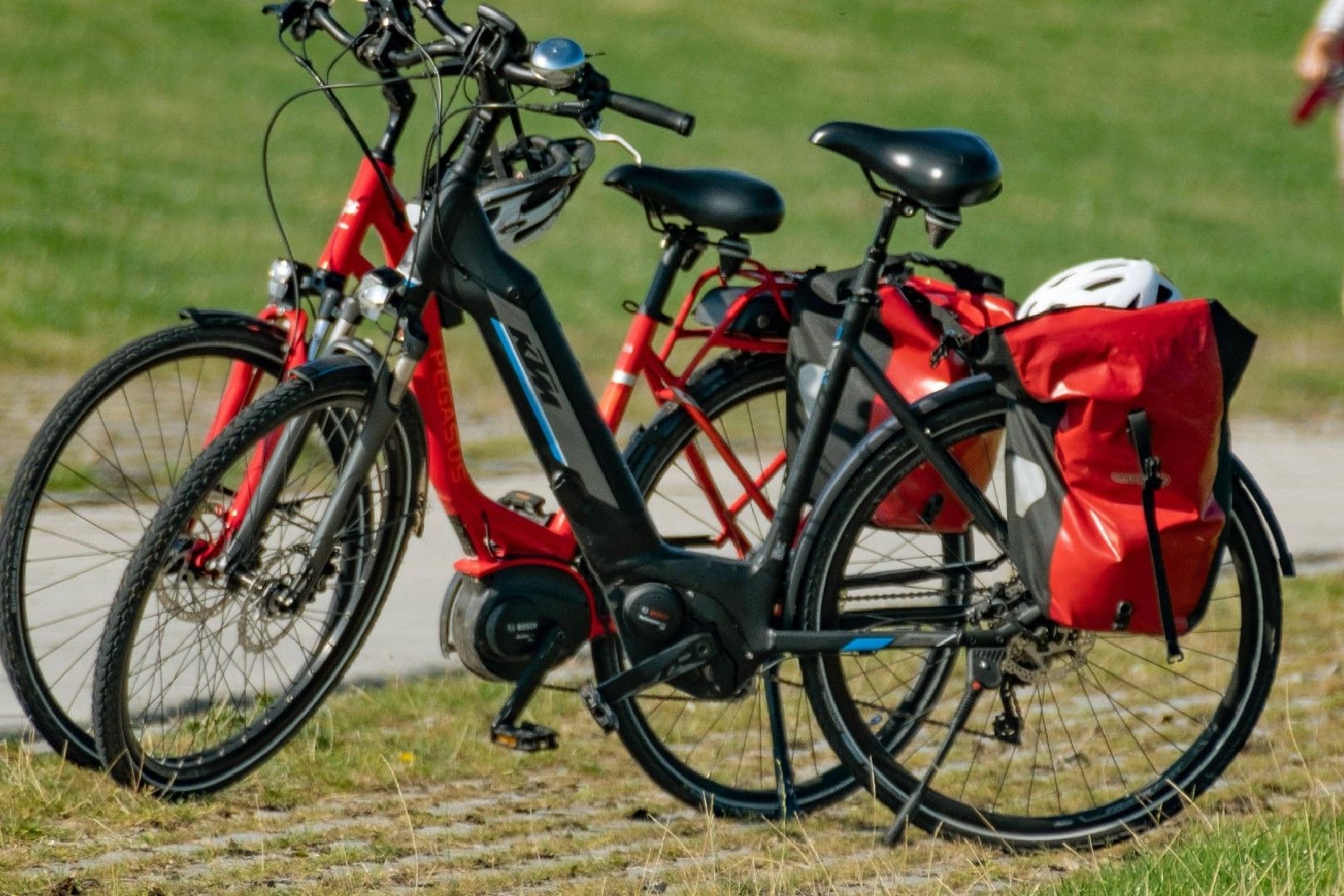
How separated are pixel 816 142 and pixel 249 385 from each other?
4.28 feet

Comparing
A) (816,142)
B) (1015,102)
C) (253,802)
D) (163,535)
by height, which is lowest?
(253,802)

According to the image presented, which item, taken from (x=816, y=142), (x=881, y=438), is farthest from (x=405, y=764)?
(x=816, y=142)

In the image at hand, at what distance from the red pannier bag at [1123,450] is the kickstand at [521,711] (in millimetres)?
1036

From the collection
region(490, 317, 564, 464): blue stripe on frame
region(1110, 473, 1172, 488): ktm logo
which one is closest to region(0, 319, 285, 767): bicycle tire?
region(490, 317, 564, 464): blue stripe on frame

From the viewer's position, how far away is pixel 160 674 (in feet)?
14.6

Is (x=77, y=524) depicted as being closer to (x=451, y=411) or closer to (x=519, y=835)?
(x=451, y=411)

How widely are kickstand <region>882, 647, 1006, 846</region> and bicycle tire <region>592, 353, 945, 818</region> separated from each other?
0.17 metres

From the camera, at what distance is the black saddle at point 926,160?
3.82 m

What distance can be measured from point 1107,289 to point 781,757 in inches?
48.9

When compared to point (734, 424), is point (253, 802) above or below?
below

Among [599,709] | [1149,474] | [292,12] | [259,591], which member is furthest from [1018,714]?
[292,12]

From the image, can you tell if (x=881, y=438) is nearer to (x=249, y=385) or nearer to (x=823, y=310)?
(x=823, y=310)

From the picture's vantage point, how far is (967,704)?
404 centimetres

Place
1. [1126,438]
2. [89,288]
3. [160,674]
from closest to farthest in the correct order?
[1126,438] → [160,674] → [89,288]
